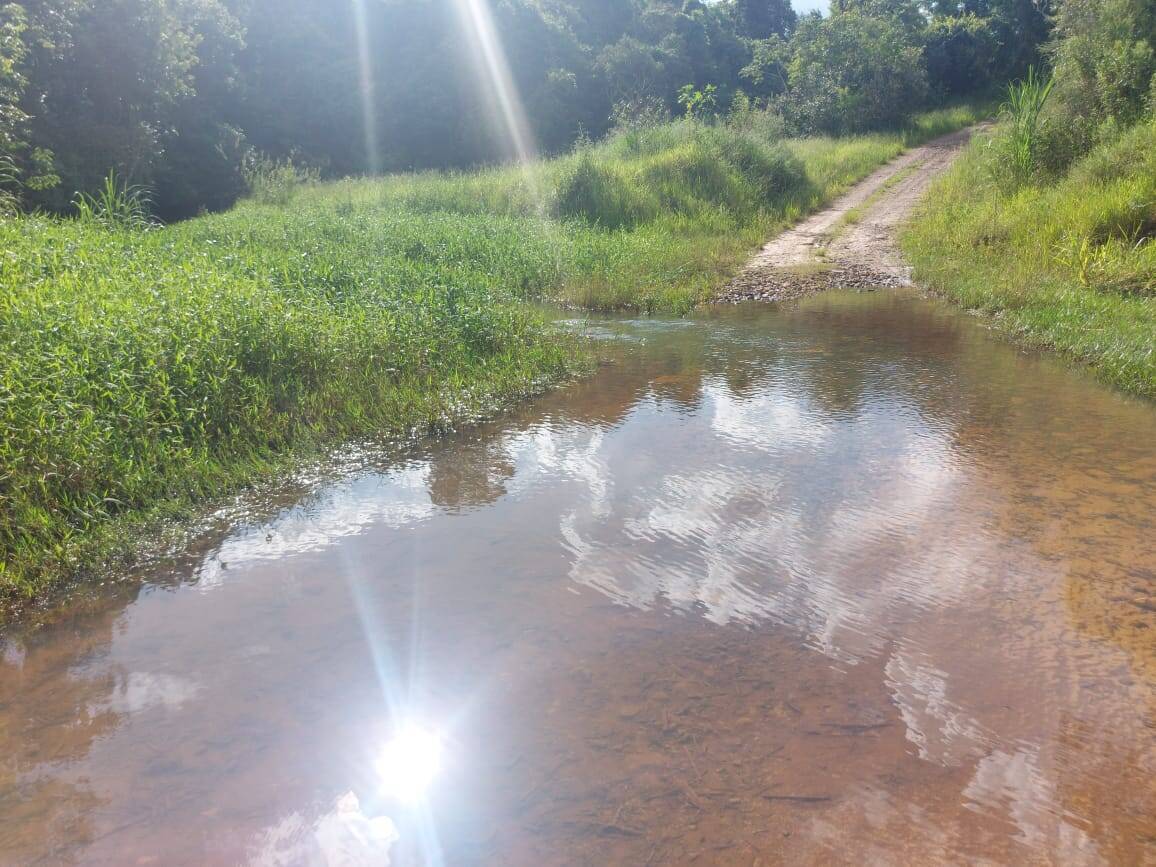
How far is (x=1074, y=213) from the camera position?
965cm

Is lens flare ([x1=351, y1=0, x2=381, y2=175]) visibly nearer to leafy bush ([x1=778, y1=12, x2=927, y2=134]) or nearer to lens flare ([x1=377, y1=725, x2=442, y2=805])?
leafy bush ([x1=778, y1=12, x2=927, y2=134])

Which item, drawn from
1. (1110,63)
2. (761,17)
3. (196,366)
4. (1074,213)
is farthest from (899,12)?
(196,366)

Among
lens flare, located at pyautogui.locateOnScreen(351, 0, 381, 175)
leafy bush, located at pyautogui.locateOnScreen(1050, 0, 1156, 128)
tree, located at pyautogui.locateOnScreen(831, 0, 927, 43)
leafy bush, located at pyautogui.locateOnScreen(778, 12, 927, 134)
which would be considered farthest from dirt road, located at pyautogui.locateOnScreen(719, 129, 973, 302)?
lens flare, located at pyautogui.locateOnScreen(351, 0, 381, 175)

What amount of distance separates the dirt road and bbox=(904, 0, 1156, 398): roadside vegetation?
0.52 meters

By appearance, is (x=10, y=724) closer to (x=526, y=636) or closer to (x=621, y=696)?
(x=526, y=636)

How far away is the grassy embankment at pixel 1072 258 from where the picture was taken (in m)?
6.75

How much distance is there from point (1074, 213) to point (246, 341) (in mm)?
10187

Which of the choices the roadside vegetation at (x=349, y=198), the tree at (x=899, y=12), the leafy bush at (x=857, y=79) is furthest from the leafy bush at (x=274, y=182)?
the tree at (x=899, y=12)

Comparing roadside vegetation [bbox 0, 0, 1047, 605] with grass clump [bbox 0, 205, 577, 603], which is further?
roadside vegetation [bbox 0, 0, 1047, 605]

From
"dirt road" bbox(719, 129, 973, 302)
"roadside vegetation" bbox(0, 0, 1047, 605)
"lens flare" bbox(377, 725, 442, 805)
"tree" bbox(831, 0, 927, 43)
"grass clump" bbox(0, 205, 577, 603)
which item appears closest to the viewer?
"lens flare" bbox(377, 725, 442, 805)

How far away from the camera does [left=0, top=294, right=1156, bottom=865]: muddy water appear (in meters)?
2.22

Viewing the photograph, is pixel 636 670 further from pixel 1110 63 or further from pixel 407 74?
pixel 407 74

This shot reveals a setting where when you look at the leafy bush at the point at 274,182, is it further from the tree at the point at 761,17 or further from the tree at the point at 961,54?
the tree at the point at 761,17

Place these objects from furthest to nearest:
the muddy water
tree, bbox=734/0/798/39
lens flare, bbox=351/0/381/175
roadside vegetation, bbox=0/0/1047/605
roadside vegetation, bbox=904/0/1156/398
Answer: tree, bbox=734/0/798/39, lens flare, bbox=351/0/381/175, roadside vegetation, bbox=904/0/1156/398, roadside vegetation, bbox=0/0/1047/605, the muddy water
